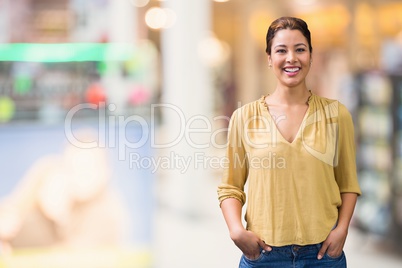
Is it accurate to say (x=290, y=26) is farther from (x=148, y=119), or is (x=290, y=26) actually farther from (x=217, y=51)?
(x=217, y=51)

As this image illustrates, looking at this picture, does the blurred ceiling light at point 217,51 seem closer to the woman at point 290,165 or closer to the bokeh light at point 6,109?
the bokeh light at point 6,109

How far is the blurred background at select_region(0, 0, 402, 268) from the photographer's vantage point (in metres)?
2.51

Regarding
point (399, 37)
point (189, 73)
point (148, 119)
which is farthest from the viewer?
point (399, 37)

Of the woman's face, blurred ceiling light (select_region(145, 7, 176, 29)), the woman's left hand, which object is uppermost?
blurred ceiling light (select_region(145, 7, 176, 29))

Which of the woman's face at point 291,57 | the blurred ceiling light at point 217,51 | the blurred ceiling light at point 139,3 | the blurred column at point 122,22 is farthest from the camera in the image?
the blurred ceiling light at point 217,51

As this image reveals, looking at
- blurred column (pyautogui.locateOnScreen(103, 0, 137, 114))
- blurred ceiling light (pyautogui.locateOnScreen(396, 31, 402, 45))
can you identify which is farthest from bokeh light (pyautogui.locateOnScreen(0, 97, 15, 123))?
blurred ceiling light (pyautogui.locateOnScreen(396, 31, 402, 45))

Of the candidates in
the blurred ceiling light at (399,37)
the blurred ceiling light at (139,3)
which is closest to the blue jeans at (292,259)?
the blurred ceiling light at (139,3)

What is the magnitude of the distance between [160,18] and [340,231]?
15.8ft

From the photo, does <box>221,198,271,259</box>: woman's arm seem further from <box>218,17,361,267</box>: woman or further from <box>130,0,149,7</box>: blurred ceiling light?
<box>130,0,149,7</box>: blurred ceiling light

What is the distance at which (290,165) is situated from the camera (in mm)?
877

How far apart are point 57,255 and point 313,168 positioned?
1864 millimetres

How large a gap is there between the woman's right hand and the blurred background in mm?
201

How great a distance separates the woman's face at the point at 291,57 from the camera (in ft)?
2.81

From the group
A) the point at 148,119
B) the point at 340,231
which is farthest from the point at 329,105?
the point at 148,119
